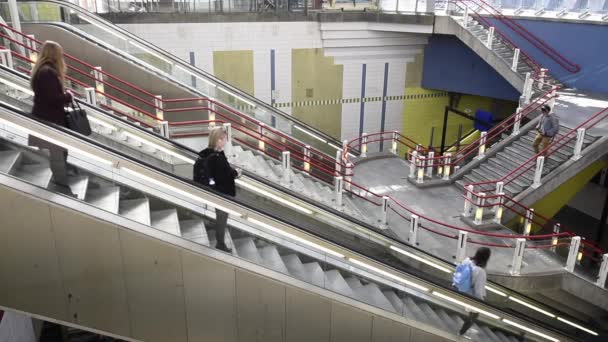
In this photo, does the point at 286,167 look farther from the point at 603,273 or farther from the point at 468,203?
Result: the point at 603,273

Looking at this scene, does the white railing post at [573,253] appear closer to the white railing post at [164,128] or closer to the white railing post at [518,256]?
the white railing post at [518,256]

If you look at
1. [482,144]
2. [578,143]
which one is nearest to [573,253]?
[578,143]

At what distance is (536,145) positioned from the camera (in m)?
9.63

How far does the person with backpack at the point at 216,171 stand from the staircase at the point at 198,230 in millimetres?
81

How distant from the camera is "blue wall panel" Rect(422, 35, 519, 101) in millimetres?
14250

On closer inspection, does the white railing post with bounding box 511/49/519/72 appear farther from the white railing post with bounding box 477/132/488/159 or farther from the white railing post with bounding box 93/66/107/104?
the white railing post with bounding box 93/66/107/104

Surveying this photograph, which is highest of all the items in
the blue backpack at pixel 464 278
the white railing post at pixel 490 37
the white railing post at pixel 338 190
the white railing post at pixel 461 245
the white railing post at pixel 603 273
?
the white railing post at pixel 490 37

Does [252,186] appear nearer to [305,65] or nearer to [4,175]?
[4,175]

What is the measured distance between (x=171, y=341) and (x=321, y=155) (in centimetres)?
621

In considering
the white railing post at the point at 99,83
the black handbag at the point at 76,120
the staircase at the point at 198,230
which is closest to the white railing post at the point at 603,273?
the staircase at the point at 198,230

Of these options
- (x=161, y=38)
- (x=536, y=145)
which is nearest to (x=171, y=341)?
(x=536, y=145)

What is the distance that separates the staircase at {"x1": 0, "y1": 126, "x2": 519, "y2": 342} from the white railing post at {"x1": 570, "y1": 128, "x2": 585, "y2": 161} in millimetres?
5651

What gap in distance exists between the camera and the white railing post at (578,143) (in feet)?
29.6

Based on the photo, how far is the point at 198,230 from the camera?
14.5ft
